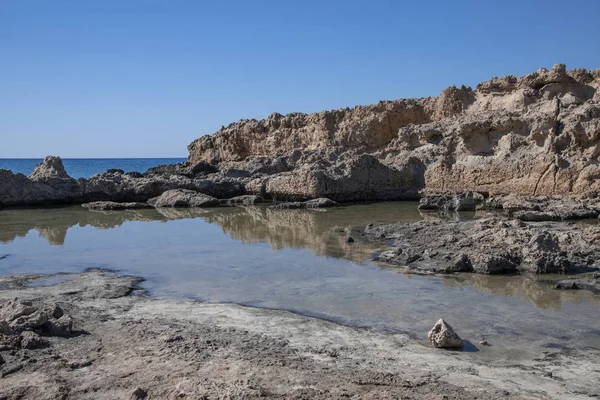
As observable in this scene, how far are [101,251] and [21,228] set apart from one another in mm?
4469

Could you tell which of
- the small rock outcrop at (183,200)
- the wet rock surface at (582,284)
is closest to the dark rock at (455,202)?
the small rock outcrop at (183,200)

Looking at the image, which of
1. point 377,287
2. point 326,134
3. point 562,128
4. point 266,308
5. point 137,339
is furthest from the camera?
point 326,134

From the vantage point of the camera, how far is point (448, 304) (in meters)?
5.95

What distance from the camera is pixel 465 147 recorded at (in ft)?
59.5

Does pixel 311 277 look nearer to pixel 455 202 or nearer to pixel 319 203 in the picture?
pixel 455 202

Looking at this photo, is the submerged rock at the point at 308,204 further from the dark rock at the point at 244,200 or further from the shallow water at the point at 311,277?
the shallow water at the point at 311,277

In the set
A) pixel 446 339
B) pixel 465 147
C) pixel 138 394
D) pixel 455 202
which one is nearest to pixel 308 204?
pixel 455 202

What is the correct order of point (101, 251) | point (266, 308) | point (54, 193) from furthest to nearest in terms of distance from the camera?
1. point (54, 193)
2. point (101, 251)
3. point (266, 308)

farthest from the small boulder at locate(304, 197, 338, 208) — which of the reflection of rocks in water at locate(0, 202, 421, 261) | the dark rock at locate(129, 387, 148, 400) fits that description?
the dark rock at locate(129, 387, 148, 400)

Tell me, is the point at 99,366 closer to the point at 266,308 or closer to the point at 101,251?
the point at 266,308

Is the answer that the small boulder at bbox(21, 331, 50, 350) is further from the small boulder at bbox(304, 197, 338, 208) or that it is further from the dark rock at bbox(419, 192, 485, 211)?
the small boulder at bbox(304, 197, 338, 208)

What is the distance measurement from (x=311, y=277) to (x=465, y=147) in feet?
40.1

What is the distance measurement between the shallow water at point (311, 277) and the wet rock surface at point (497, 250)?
0.29 metres

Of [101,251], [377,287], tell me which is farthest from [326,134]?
[377,287]
